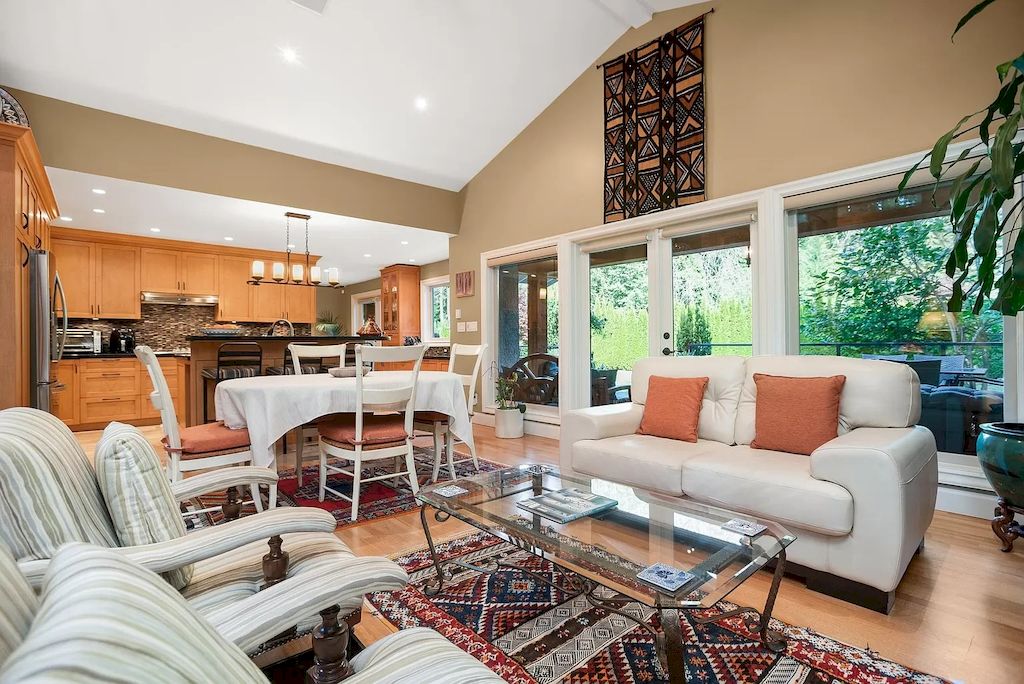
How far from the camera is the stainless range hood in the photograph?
6.65 m

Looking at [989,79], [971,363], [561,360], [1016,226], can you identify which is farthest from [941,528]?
[561,360]

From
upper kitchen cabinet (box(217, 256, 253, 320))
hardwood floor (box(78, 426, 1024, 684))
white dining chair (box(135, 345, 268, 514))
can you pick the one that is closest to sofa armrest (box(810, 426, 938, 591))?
hardwood floor (box(78, 426, 1024, 684))

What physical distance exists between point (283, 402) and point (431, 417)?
3.46 ft

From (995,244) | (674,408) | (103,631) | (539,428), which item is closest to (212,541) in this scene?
(103,631)

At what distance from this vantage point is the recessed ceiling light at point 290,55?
379 cm

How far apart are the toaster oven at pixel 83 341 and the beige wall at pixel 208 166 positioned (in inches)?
118

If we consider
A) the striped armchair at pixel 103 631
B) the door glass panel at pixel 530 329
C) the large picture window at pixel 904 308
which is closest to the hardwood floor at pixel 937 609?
the large picture window at pixel 904 308

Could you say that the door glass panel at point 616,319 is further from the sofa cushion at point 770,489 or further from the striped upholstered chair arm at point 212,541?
the striped upholstered chair arm at point 212,541

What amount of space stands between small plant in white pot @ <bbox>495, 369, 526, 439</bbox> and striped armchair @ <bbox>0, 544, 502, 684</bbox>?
15.3ft

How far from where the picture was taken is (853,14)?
10.4 ft

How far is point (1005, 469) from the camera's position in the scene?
2.16m

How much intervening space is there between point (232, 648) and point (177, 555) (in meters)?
0.64

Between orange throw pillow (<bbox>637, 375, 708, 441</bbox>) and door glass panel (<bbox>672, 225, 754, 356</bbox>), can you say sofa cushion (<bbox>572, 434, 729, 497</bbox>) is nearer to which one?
orange throw pillow (<bbox>637, 375, 708, 441</bbox>)

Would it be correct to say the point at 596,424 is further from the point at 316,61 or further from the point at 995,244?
the point at 316,61
